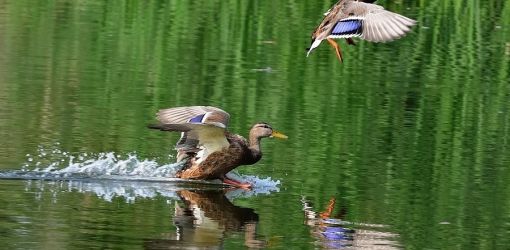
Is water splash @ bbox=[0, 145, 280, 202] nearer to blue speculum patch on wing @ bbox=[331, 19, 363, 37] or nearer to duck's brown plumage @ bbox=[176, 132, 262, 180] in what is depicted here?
duck's brown plumage @ bbox=[176, 132, 262, 180]

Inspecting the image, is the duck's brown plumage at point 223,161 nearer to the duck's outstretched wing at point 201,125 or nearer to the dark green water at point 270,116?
the duck's outstretched wing at point 201,125

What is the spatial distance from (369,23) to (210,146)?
1722 millimetres

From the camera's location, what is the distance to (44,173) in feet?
33.9

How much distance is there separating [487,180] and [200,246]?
131 inches

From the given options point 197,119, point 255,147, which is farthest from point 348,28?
point 197,119

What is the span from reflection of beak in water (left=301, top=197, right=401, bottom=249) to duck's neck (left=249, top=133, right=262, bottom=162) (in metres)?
1.45

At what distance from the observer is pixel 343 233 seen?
901 centimetres

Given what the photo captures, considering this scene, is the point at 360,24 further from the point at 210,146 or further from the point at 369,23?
the point at 210,146

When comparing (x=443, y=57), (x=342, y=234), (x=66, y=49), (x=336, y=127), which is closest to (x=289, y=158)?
(x=336, y=127)

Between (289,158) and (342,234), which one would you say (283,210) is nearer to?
(342,234)

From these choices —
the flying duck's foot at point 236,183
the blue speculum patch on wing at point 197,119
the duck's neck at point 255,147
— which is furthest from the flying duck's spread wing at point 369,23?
the flying duck's foot at point 236,183

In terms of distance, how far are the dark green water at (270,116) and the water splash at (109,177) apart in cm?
6

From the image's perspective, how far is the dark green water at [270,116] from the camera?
9.02 m

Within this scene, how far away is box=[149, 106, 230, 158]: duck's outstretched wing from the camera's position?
35.0ft
